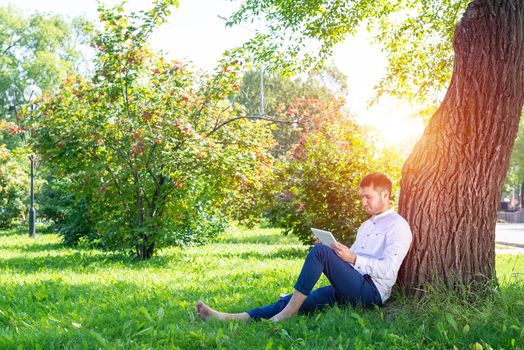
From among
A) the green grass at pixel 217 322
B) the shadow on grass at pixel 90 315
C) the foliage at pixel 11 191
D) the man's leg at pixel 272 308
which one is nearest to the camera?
the green grass at pixel 217 322

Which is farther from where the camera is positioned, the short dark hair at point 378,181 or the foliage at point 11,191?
the foliage at point 11,191

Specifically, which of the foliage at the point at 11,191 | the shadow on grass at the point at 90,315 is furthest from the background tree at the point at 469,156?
the foliage at the point at 11,191

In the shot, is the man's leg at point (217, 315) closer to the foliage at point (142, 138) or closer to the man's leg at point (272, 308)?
the man's leg at point (272, 308)

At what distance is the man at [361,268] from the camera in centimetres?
555

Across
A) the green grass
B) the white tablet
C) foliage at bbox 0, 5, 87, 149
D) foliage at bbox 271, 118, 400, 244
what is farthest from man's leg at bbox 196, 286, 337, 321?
foliage at bbox 0, 5, 87, 149

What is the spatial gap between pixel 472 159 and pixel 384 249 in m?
1.26

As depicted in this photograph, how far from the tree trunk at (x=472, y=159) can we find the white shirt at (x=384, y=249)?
1.46 feet

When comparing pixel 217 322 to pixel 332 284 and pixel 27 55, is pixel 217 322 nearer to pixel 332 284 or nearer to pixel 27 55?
pixel 332 284

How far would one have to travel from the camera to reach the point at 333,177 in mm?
14000

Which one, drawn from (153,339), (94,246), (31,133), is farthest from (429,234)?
(94,246)

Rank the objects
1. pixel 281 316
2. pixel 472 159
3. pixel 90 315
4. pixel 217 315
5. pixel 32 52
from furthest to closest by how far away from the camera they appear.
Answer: pixel 32 52 → pixel 90 315 → pixel 472 159 → pixel 217 315 → pixel 281 316

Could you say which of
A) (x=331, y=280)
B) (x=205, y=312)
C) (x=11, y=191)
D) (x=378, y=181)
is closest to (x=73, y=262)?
(x=205, y=312)

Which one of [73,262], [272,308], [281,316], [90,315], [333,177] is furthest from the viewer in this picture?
[333,177]

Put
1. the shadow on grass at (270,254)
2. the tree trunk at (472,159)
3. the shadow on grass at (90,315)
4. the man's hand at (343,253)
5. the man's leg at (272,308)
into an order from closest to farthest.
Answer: the shadow on grass at (90,315)
the man's hand at (343,253)
the man's leg at (272,308)
the tree trunk at (472,159)
the shadow on grass at (270,254)
